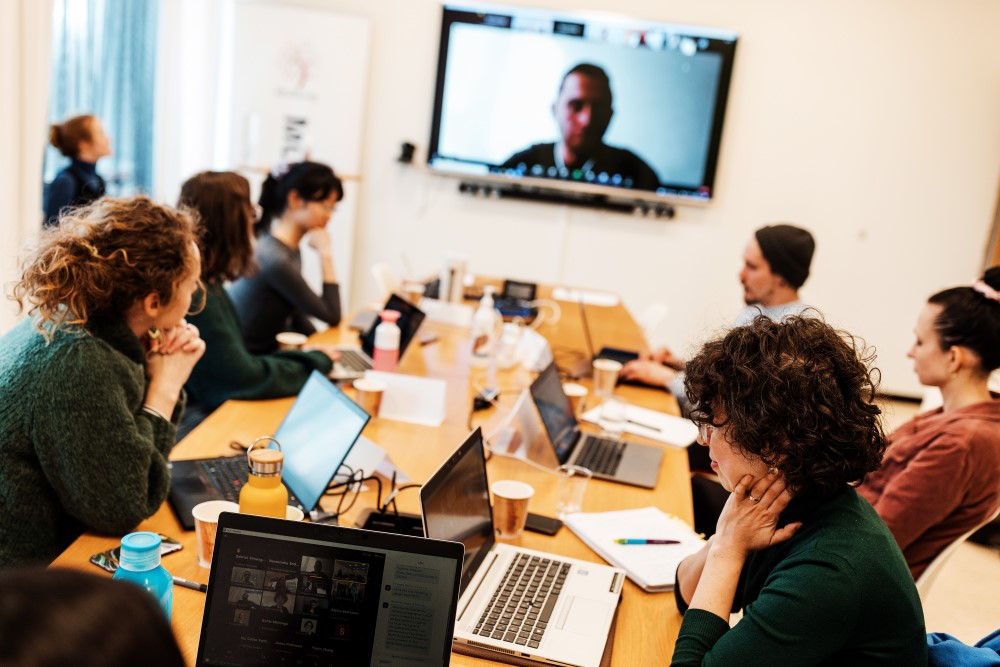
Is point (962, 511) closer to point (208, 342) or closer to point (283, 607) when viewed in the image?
point (283, 607)

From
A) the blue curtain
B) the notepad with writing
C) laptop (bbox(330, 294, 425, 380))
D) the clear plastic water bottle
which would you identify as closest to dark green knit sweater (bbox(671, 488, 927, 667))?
the notepad with writing

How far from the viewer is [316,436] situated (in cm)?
181

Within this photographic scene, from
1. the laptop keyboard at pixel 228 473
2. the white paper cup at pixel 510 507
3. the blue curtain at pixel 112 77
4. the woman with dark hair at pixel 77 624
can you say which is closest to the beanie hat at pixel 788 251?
the white paper cup at pixel 510 507

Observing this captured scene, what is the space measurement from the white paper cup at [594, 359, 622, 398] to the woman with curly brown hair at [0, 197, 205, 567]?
145 cm

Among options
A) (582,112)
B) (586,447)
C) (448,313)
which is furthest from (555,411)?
(582,112)

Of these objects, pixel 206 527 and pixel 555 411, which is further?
pixel 555 411

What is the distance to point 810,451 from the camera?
4.16ft

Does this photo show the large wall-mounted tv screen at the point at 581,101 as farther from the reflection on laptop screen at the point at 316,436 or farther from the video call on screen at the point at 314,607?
the video call on screen at the point at 314,607

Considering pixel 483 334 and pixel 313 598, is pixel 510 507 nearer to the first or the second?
pixel 313 598

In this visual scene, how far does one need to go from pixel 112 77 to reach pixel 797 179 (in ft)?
13.6

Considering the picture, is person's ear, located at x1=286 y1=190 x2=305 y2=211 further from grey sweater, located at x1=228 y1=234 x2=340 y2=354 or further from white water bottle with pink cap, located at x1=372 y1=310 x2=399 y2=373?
white water bottle with pink cap, located at x1=372 y1=310 x2=399 y2=373

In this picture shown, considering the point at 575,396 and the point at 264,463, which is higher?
the point at 264,463

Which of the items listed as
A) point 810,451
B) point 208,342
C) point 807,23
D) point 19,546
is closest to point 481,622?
point 810,451

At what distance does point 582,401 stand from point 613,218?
3.39 meters
